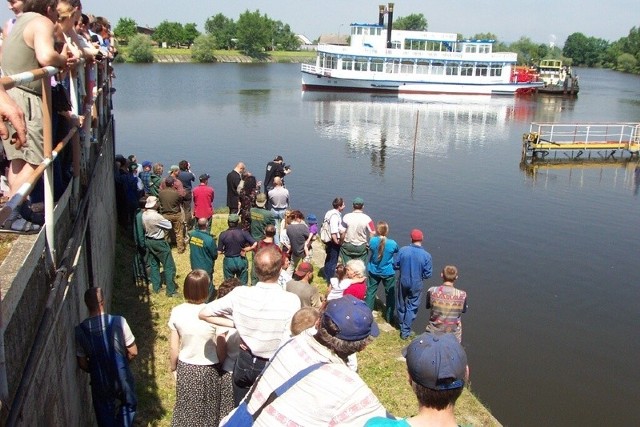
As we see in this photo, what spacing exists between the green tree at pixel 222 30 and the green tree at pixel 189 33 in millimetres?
4116

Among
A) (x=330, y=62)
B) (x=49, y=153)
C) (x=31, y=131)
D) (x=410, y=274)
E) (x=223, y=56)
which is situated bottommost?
(x=410, y=274)

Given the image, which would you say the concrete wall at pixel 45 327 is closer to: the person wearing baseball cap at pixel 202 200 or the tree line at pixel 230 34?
the person wearing baseball cap at pixel 202 200

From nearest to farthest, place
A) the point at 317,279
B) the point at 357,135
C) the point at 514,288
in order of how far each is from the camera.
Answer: the point at 317,279 < the point at 514,288 < the point at 357,135

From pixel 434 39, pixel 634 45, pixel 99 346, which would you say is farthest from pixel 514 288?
pixel 634 45

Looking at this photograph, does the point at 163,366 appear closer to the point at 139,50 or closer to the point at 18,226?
the point at 18,226

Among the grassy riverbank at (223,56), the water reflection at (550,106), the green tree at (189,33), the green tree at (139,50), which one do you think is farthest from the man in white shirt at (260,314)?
the green tree at (189,33)

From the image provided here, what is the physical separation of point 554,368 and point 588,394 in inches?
27.5

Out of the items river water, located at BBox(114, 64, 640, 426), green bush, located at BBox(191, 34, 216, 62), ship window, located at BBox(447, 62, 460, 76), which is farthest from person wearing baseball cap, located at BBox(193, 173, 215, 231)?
green bush, located at BBox(191, 34, 216, 62)

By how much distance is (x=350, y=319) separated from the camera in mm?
2725

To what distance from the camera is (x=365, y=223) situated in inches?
369

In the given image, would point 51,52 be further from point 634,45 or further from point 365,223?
point 634,45

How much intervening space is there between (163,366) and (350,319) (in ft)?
15.6

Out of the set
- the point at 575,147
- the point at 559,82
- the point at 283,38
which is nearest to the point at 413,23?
the point at 283,38

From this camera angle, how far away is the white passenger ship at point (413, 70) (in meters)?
57.7
